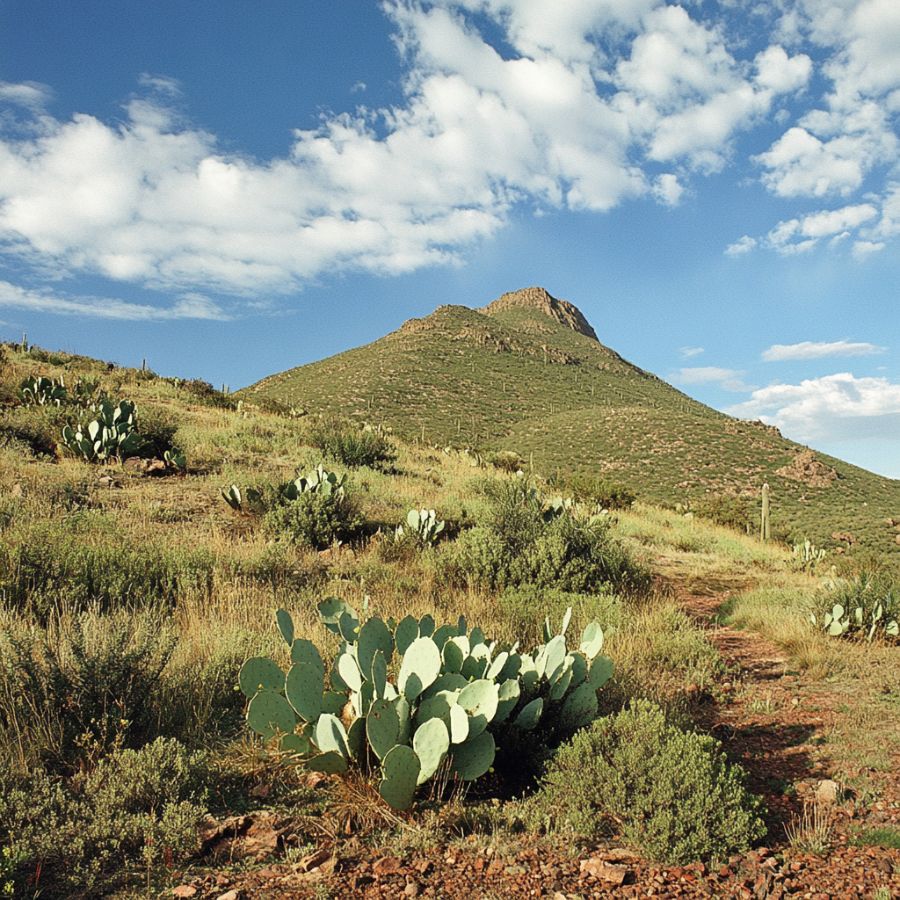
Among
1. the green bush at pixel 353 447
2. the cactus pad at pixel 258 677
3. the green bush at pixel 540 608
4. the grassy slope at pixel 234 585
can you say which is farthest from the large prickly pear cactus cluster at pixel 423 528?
the green bush at pixel 353 447

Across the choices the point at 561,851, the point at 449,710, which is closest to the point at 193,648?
the point at 449,710

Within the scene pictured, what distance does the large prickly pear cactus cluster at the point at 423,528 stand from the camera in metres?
8.71

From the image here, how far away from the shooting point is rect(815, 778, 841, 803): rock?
10.7ft

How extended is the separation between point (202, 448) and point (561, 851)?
36.7ft

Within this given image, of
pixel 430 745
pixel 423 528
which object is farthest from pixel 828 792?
pixel 423 528

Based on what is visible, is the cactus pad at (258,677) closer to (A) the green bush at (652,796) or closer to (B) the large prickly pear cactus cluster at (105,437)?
(A) the green bush at (652,796)

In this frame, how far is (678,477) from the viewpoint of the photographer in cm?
4316

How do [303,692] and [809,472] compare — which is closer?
[303,692]

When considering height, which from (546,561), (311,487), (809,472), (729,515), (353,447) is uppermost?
(809,472)

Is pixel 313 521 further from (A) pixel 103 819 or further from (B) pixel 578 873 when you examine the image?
(B) pixel 578 873

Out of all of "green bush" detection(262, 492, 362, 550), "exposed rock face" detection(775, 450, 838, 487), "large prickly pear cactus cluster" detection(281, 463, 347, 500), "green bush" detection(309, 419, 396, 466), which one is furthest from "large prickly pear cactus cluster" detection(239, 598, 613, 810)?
"exposed rock face" detection(775, 450, 838, 487)

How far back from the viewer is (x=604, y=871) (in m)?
2.52

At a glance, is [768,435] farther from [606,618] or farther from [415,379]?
[606,618]

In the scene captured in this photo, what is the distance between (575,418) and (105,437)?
50.6m
